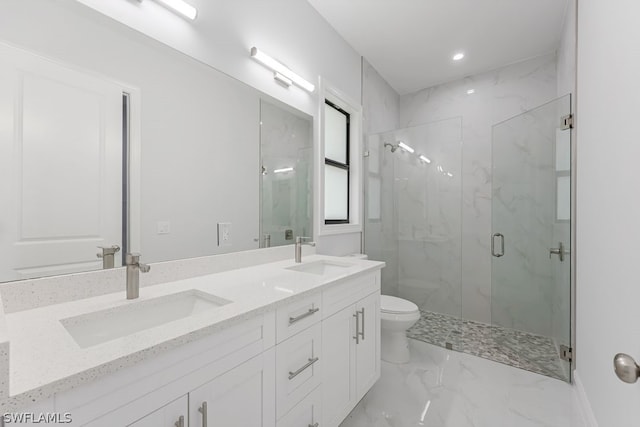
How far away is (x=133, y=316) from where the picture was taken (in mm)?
945

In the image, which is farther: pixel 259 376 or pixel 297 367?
pixel 297 367

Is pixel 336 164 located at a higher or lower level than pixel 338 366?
higher

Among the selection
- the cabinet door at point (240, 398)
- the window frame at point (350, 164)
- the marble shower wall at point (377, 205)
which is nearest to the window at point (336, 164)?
the window frame at point (350, 164)

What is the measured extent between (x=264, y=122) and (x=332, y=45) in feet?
3.73

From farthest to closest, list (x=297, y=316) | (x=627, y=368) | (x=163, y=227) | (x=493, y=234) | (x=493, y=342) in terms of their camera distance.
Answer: (x=493, y=234) < (x=493, y=342) < (x=163, y=227) < (x=297, y=316) < (x=627, y=368)

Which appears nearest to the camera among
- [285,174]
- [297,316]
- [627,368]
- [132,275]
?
[627,368]

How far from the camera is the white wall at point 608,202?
2.96 feet

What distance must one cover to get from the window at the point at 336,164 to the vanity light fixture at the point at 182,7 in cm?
127

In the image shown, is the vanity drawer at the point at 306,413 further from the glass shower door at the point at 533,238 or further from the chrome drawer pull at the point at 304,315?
the glass shower door at the point at 533,238

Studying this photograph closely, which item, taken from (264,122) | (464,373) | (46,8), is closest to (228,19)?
(264,122)

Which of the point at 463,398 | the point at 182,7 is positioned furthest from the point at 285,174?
the point at 463,398

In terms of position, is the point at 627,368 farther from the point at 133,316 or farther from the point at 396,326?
the point at 396,326

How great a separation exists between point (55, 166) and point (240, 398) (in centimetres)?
96

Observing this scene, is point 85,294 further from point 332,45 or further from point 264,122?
point 332,45
